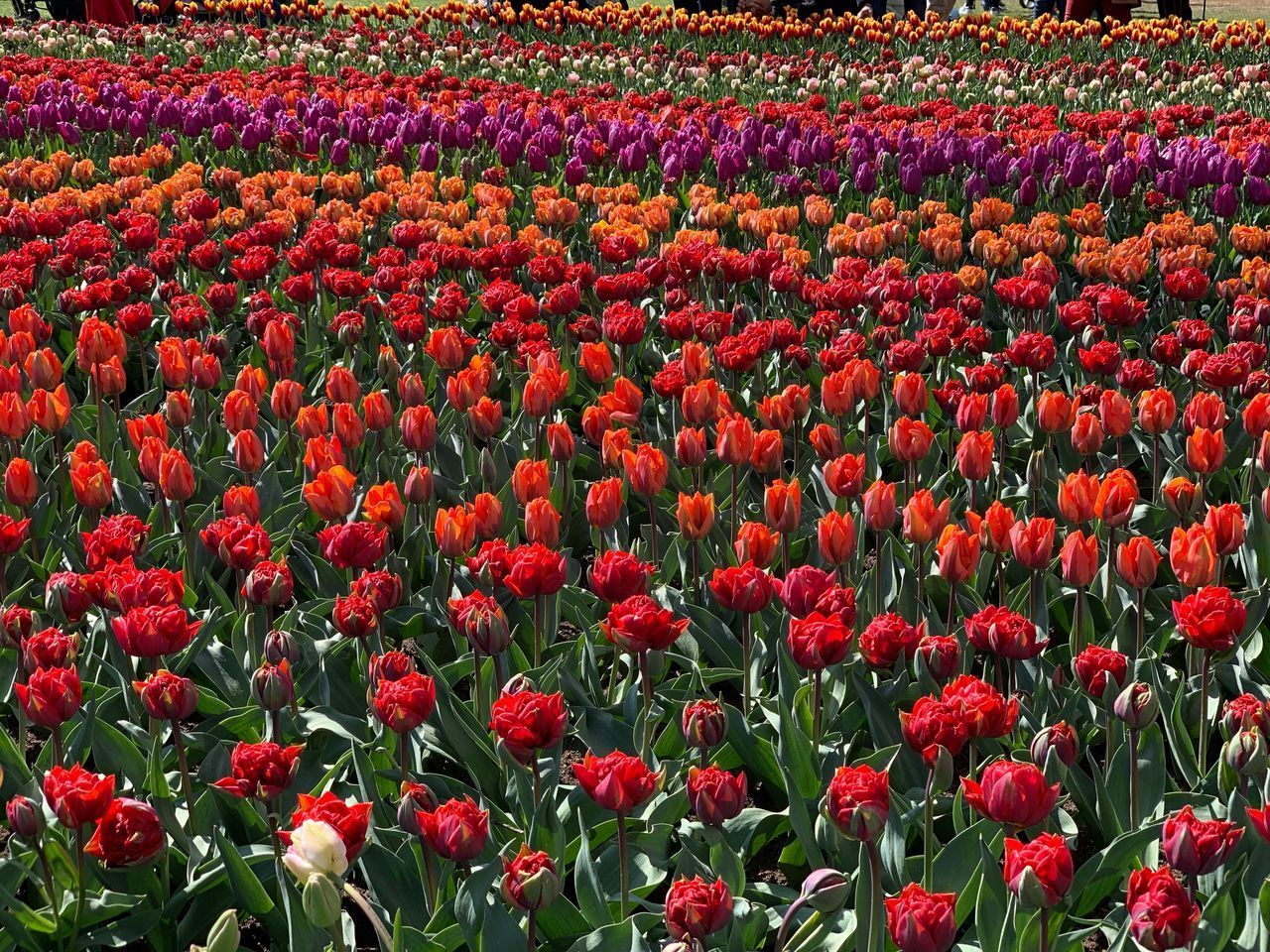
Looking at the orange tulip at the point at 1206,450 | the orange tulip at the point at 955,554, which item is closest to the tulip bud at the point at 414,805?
the orange tulip at the point at 955,554

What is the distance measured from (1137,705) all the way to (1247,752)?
0.57 feet

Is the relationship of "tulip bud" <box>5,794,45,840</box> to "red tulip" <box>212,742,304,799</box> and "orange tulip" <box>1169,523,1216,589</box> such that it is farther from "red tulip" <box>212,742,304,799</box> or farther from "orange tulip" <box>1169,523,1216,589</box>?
"orange tulip" <box>1169,523,1216,589</box>

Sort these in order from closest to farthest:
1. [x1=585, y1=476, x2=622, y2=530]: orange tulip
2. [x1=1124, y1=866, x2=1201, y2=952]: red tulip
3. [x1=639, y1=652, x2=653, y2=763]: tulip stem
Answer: [x1=1124, y1=866, x2=1201, y2=952]: red tulip → [x1=639, y1=652, x2=653, y2=763]: tulip stem → [x1=585, y1=476, x2=622, y2=530]: orange tulip

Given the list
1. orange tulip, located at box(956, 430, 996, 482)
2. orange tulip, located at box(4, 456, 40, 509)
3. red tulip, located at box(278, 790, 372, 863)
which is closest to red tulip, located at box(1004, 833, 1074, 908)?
red tulip, located at box(278, 790, 372, 863)

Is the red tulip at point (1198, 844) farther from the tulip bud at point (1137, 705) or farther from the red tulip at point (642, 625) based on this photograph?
the red tulip at point (642, 625)

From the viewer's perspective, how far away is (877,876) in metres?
1.99

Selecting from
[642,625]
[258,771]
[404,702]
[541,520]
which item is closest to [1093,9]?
[541,520]

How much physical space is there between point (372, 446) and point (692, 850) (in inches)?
77.2

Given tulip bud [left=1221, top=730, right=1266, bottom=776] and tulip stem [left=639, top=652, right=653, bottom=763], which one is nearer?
tulip bud [left=1221, top=730, right=1266, bottom=776]

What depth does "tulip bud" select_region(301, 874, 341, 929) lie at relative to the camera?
5.88ft

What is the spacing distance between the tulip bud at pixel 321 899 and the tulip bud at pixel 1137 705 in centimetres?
126

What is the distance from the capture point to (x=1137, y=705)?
7.48 feet

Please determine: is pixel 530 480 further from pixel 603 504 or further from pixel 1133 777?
pixel 1133 777

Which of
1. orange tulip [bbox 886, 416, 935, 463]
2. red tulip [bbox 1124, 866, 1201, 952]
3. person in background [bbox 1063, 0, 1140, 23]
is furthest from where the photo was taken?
person in background [bbox 1063, 0, 1140, 23]
